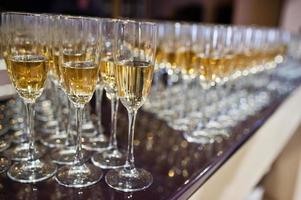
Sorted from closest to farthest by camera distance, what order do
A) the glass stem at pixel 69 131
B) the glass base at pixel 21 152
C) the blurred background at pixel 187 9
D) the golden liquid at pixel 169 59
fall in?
the glass base at pixel 21 152 < the glass stem at pixel 69 131 < the golden liquid at pixel 169 59 < the blurred background at pixel 187 9

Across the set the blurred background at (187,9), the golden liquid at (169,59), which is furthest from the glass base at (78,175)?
the blurred background at (187,9)

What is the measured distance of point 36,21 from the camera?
2.12ft

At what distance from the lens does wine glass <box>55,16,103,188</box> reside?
591 millimetres

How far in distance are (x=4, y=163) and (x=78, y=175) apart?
Answer: 0.15 m

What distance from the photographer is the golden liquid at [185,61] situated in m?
0.96

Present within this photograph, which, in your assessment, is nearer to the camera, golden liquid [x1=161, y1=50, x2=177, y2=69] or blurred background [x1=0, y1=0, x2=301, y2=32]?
golden liquid [x1=161, y1=50, x2=177, y2=69]

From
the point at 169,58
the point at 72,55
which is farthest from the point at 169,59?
the point at 72,55

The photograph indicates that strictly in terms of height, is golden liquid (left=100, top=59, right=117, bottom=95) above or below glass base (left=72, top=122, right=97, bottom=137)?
above

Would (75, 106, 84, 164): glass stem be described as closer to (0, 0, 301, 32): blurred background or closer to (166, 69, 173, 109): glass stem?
(166, 69, 173, 109): glass stem

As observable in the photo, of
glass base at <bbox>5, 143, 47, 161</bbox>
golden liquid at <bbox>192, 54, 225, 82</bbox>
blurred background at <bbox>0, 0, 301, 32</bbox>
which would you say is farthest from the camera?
blurred background at <bbox>0, 0, 301, 32</bbox>

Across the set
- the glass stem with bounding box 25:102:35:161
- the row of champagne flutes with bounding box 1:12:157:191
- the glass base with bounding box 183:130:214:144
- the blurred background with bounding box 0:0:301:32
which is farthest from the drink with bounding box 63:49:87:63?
the blurred background with bounding box 0:0:301:32

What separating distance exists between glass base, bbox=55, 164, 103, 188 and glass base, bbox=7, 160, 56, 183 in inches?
0.8

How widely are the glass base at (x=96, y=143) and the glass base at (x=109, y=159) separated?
0.02m

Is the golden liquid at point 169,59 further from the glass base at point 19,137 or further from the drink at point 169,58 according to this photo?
the glass base at point 19,137
